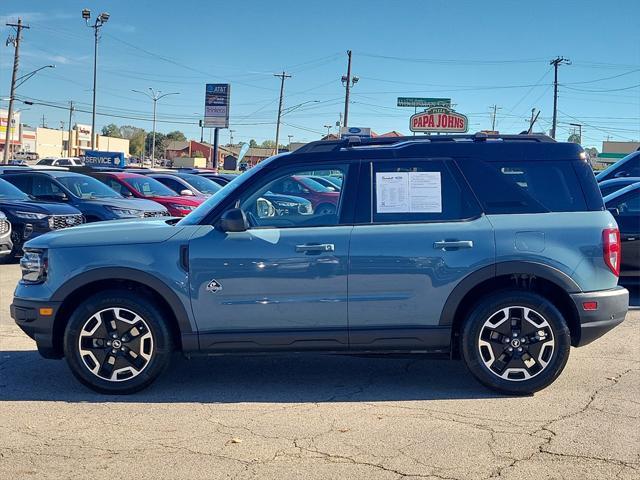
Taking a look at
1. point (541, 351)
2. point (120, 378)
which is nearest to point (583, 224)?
point (541, 351)

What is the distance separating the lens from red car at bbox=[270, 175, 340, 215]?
5.42m

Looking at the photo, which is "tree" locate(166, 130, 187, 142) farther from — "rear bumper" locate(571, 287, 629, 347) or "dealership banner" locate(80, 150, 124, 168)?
"rear bumper" locate(571, 287, 629, 347)

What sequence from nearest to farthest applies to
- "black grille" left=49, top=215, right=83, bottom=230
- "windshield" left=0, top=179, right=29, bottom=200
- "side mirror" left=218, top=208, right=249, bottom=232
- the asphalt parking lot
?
1. the asphalt parking lot
2. "side mirror" left=218, top=208, right=249, bottom=232
3. "black grille" left=49, top=215, right=83, bottom=230
4. "windshield" left=0, top=179, right=29, bottom=200

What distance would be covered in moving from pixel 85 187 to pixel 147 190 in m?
2.37

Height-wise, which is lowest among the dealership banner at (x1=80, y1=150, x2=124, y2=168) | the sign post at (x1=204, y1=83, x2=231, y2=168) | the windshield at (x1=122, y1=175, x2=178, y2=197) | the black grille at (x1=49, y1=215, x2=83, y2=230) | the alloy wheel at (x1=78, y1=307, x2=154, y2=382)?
the alloy wheel at (x1=78, y1=307, x2=154, y2=382)

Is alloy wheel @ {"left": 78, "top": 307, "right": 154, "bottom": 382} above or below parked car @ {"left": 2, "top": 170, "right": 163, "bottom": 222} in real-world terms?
below

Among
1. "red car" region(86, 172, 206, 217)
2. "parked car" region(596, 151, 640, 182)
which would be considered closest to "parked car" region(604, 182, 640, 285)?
"parked car" region(596, 151, 640, 182)

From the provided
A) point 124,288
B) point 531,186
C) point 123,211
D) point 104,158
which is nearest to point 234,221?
point 124,288

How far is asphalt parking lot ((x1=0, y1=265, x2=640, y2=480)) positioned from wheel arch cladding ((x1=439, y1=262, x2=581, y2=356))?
55cm

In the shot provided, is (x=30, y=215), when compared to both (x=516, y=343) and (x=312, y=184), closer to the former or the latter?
(x=312, y=184)

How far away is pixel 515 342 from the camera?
5.27 m

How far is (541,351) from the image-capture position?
5.26 meters

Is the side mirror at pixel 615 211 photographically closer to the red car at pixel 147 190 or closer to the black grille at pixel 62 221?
the black grille at pixel 62 221

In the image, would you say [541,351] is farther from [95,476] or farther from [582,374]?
[95,476]
